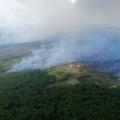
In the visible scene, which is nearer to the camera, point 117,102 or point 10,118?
point 10,118

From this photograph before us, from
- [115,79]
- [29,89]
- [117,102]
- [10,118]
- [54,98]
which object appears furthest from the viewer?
[115,79]

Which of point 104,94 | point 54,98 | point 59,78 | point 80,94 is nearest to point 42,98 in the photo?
point 54,98

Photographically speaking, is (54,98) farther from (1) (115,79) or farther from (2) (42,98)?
(1) (115,79)

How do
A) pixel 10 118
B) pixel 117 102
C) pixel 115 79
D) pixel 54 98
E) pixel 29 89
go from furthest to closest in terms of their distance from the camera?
pixel 115 79, pixel 29 89, pixel 54 98, pixel 117 102, pixel 10 118

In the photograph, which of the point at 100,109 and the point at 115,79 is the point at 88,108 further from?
the point at 115,79

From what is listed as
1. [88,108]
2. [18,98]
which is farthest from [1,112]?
[88,108]

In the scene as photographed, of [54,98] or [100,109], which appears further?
[54,98]
